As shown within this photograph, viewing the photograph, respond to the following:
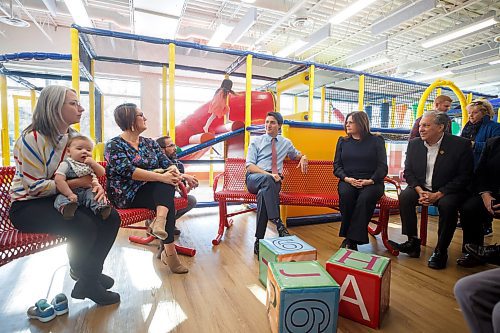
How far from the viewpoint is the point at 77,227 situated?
4.87ft

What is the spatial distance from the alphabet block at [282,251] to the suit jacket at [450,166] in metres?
1.32

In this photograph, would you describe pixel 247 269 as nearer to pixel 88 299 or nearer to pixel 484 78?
pixel 88 299

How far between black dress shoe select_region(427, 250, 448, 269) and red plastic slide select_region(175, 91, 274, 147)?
3.04m

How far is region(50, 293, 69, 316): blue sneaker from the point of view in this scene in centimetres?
149

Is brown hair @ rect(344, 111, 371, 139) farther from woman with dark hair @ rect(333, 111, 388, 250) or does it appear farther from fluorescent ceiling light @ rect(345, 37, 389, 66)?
fluorescent ceiling light @ rect(345, 37, 389, 66)

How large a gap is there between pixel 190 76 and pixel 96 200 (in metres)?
8.16

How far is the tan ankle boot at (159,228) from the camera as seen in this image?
1.80 m

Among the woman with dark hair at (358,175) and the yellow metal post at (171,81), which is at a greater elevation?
the yellow metal post at (171,81)

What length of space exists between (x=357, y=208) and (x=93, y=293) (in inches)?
76.7

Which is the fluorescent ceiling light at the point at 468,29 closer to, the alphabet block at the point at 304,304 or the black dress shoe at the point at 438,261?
the black dress shoe at the point at 438,261

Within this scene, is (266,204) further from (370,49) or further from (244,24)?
(370,49)

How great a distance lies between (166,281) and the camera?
1.90m

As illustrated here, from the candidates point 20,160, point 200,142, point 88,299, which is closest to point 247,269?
point 88,299

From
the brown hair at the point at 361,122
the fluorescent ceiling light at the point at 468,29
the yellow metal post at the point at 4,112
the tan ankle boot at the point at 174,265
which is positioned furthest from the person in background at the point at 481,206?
the yellow metal post at the point at 4,112
